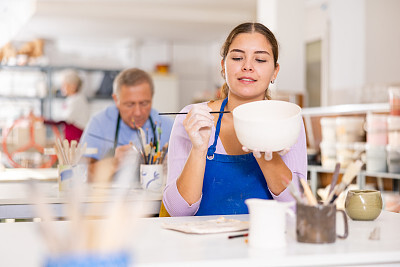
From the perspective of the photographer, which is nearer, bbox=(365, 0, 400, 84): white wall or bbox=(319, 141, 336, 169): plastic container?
bbox=(319, 141, 336, 169): plastic container

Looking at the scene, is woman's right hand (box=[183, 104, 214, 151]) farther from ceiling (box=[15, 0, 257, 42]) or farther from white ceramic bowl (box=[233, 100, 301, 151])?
ceiling (box=[15, 0, 257, 42])

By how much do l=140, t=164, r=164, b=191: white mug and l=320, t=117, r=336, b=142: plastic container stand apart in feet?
8.15

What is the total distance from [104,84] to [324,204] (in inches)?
342

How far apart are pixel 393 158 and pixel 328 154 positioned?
0.86 metres

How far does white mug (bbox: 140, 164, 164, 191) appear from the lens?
8.50 feet

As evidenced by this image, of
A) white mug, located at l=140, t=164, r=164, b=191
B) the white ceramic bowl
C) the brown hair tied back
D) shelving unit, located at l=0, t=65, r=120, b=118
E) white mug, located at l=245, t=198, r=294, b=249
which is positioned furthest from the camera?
shelving unit, located at l=0, t=65, r=120, b=118

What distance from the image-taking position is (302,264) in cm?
115

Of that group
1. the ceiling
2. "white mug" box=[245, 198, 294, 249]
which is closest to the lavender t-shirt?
"white mug" box=[245, 198, 294, 249]

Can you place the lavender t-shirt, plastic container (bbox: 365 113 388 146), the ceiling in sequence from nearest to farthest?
the lavender t-shirt < plastic container (bbox: 365 113 388 146) < the ceiling

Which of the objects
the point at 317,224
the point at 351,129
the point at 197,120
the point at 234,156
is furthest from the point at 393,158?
the point at 317,224

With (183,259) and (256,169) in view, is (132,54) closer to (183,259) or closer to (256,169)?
(256,169)

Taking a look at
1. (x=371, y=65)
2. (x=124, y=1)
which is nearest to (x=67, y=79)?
(x=124, y=1)

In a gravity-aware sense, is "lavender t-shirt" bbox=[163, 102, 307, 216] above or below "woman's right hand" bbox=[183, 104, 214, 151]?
below

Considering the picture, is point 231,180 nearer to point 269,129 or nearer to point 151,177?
point 269,129
